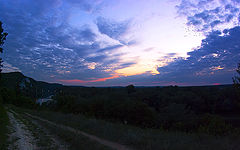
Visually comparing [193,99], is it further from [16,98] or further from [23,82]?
[23,82]

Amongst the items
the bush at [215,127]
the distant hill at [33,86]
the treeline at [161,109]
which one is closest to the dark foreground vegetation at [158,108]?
the treeline at [161,109]

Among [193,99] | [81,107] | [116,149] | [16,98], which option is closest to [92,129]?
[116,149]

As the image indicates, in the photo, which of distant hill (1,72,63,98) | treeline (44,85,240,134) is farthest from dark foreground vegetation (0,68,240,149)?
distant hill (1,72,63,98)

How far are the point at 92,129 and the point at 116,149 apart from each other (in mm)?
4709

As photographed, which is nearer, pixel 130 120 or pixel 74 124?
pixel 74 124

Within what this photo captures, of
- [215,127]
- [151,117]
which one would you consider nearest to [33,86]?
[151,117]

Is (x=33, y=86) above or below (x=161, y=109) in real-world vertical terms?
above

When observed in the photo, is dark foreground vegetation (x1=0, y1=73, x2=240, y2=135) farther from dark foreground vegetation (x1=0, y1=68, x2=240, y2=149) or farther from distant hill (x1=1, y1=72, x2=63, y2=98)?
distant hill (x1=1, y1=72, x2=63, y2=98)

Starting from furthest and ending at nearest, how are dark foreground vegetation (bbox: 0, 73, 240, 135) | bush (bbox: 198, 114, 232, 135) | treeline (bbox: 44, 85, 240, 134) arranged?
dark foreground vegetation (bbox: 0, 73, 240, 135)
treeline (bbox: 44, 85, 240, 134)
bush (bbox: 198, 114, 232, 135)

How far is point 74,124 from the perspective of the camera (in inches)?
558

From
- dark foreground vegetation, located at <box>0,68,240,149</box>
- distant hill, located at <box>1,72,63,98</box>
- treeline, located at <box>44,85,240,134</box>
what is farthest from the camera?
distant hill, located at <box>1,72,63,98</box>

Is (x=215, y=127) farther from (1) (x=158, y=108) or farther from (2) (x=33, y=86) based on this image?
(2) (x=33, y=86)

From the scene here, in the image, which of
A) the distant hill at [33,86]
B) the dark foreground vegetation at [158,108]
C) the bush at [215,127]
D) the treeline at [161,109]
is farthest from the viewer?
the distant hill at [33,86]

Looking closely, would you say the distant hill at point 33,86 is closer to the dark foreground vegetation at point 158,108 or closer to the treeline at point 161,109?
the dark foreground vegetation at point 158,108
